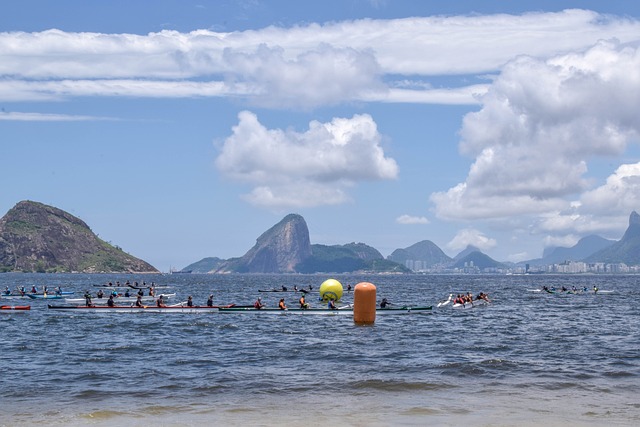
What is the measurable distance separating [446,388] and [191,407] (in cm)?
922

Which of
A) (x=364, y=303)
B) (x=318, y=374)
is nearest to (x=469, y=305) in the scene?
(x=364, y=303)

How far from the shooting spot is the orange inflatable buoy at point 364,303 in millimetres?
49469

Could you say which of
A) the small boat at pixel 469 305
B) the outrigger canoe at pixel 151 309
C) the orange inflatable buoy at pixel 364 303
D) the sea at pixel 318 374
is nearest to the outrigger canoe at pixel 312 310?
the outrigger canoe at pixel 151 309

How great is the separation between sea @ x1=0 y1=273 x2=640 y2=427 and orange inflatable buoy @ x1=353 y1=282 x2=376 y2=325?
120 centimetres

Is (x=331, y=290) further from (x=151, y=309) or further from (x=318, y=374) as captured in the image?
(x=318, y=374)

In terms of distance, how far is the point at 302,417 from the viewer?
21.3m

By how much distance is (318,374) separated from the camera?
1176 inches

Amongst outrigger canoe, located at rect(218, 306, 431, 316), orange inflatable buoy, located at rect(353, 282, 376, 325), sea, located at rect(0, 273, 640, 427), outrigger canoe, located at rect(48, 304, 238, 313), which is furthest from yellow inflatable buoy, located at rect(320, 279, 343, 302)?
orange inflatable buoy, located at rect(353, 282, 376, 325)

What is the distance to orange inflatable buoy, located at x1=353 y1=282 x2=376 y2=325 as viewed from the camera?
162ft

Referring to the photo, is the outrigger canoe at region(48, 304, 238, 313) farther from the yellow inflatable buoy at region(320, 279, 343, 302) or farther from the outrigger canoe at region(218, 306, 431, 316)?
the yellow inflatable buoy at region(320, 279, 343, 302)

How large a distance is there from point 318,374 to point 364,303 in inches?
821

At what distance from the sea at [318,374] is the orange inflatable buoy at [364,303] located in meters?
1.20

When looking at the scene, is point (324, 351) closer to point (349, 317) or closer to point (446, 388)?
point (446, 388)

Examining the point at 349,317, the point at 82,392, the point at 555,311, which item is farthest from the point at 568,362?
the point at 555,311
